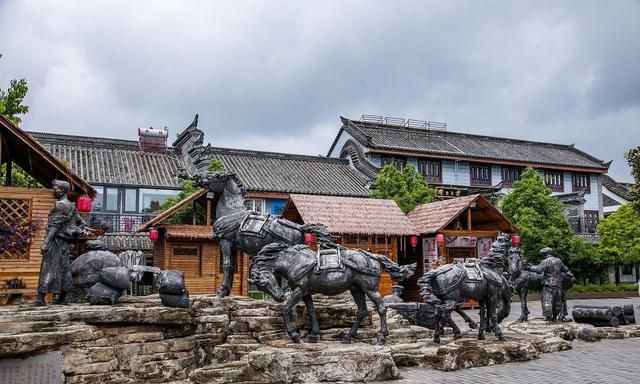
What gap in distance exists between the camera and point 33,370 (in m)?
6.49

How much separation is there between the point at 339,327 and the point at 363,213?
367 inches

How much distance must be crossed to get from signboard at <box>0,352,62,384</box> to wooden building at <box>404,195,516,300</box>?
550 inches

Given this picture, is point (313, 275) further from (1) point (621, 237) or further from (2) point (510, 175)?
(2) point (510, 175)

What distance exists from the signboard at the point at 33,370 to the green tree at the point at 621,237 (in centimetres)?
2603

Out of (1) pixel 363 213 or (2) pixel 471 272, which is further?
(1) pixel 363 213

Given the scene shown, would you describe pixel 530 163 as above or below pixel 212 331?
above

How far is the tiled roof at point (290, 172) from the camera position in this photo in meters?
24.1

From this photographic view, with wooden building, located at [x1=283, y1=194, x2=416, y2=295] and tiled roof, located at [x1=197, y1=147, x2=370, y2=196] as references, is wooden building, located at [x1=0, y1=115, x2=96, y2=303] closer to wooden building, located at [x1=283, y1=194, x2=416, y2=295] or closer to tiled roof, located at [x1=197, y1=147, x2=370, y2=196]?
wooden building, located at [x1=283, y1=194, x2=416, y2=295]

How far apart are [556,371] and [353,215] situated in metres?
10.6

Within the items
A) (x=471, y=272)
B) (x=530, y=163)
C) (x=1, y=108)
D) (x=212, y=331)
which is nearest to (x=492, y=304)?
(x=471, y=272)

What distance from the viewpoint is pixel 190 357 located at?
790 centimetres

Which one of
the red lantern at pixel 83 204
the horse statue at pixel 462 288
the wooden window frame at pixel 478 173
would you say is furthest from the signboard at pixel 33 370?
the wooden window frame at pixel 478 173

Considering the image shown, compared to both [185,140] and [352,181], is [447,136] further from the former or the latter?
[185,140]

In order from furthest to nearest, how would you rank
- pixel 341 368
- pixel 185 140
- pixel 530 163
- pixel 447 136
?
pixel 447 136 → pixel 530 163 → pixel 185 140 → pixel 341 368
